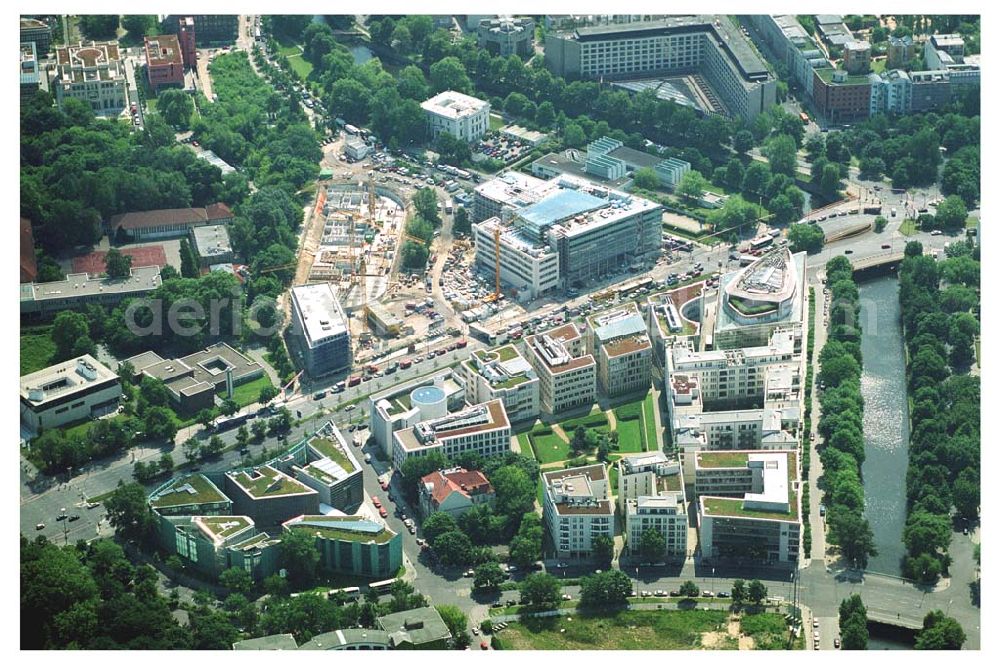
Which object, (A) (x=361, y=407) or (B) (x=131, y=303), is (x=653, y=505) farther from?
(B) (x=131, y=303)

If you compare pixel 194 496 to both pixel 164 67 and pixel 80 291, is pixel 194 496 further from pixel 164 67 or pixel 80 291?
pixel 164 67

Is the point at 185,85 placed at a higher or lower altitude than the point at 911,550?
higher

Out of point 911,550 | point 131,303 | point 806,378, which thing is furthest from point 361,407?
point 911,550

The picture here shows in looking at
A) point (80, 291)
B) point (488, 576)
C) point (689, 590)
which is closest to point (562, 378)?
point (488, 576)

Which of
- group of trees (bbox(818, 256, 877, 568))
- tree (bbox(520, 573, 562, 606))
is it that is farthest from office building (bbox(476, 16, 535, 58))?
tree (bbox(520, 573, 562, 606))

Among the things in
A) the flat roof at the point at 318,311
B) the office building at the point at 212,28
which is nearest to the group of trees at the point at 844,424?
the flat roof at the point at 318,311

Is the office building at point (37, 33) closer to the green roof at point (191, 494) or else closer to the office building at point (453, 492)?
the green roof at point (191, 494)
